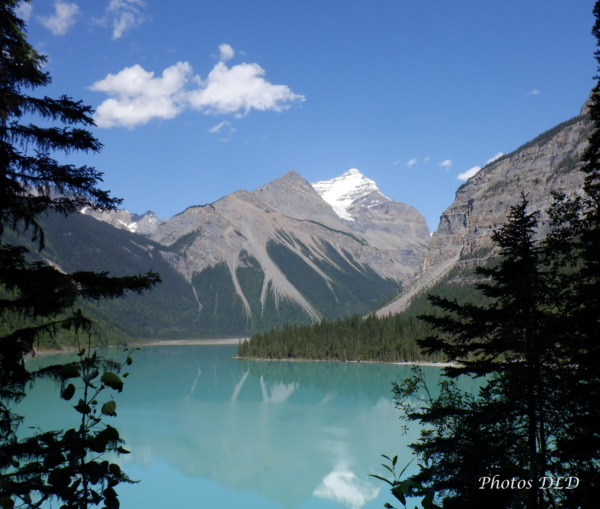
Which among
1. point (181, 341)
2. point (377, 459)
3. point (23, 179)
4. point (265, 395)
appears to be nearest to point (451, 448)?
point (23, 179)

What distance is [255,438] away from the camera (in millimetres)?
40500

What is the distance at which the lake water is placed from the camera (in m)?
28.1

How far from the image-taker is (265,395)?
64438mm

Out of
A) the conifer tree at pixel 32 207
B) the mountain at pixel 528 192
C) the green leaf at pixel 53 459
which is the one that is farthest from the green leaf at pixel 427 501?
the mountain at pixel 528 192

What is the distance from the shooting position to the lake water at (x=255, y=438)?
1106 inches

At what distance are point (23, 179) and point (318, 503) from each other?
84.0 feet

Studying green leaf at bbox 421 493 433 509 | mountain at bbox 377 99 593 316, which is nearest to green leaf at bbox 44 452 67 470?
green leaf at bbox 421 493 433 509

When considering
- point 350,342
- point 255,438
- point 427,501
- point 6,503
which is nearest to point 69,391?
point 6,503

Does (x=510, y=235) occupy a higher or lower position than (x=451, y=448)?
higher

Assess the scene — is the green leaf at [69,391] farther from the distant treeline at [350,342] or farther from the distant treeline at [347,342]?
the distant treeline at [347,342]

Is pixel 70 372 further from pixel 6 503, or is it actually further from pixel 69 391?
pixel 6 503

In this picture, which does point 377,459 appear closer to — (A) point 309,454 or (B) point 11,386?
(A) point 309,454

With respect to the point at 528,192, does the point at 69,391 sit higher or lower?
lower

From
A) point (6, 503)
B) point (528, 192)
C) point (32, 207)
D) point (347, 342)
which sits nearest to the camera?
point (6, 503)
